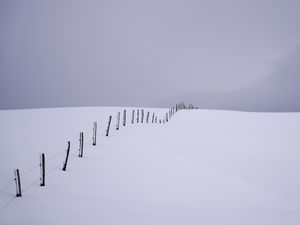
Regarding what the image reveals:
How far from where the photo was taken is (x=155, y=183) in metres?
13.5

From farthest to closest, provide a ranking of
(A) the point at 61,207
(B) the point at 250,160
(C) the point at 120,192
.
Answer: (B) the point at 250,160, (C) the point at 120,192, (A) the point at 61,207

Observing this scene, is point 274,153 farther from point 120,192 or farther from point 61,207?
point 61,207

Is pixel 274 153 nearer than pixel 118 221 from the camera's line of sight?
No

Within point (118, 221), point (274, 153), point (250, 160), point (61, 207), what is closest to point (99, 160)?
point (61, 207)

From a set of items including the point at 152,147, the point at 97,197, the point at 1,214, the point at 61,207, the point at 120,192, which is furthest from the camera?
the point at 152,147

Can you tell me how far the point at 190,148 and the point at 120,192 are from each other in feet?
32.9

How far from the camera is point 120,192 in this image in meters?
12.2

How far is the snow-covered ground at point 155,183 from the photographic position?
998cm

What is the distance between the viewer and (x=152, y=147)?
813 inches

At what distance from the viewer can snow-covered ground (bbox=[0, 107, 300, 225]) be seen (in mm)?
9984

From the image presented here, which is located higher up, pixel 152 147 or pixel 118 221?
pixel 152 147

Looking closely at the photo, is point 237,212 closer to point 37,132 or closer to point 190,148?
point 190,148

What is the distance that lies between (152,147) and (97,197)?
9582mm

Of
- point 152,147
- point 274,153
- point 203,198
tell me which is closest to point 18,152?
point 152,147
